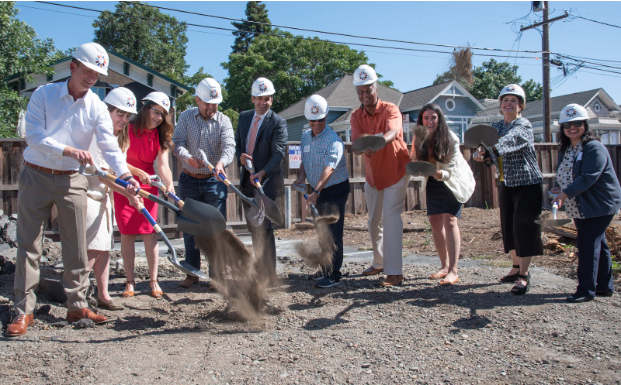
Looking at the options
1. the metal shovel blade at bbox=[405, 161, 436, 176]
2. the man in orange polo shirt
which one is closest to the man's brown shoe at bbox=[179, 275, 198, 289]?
the man in orange polo shirt

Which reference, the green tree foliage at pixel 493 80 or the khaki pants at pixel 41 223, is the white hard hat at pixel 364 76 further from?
the green tree foliage at pixel 493 80

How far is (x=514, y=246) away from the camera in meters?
5.04

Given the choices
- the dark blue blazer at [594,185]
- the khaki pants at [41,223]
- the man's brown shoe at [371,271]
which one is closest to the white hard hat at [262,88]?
the khaki pants at [41,223]

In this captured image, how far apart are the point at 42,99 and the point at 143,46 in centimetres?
5078

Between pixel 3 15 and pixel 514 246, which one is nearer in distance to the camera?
pixel 514 246

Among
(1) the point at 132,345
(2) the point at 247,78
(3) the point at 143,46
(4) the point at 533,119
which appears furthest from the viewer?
(3) the point at 143,46

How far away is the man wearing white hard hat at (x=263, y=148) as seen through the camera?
201 inches

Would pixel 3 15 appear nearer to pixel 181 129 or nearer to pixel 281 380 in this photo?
pixel 181 129

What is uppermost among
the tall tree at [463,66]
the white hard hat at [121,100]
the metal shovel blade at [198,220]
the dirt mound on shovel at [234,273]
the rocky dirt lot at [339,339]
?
the tall tree at [463,66]

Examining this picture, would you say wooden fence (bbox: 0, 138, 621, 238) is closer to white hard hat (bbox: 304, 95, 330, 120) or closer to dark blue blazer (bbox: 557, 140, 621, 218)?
white hard hat (bbox: 304, 95, 330, 120)

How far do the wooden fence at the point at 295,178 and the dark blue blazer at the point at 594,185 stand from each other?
2924 millimetres

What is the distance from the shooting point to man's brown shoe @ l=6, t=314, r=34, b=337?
Answer: 11.4 feet

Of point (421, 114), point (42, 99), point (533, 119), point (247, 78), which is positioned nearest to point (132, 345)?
point (42, 99)

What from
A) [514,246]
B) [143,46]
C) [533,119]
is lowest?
[514,246]
